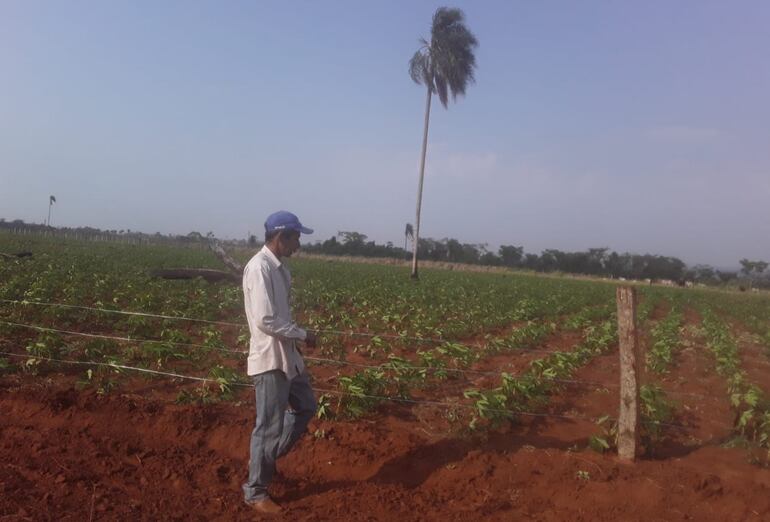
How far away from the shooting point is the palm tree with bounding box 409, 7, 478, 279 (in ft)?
92.6

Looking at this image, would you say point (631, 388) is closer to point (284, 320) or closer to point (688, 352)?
point (284, 320)

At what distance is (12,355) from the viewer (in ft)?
22.7

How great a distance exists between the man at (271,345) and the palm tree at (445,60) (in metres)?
24.7

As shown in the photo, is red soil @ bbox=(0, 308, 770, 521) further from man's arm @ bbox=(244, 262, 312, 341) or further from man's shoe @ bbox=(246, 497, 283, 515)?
man's arm @ bbox=(244, 262, 312, 341)

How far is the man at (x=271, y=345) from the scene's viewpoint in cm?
388

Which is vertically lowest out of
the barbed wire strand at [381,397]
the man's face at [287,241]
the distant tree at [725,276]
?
the barbed wire strand at [381,397]

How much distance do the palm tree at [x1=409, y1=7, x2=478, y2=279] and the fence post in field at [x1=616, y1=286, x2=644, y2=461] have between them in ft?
78.2

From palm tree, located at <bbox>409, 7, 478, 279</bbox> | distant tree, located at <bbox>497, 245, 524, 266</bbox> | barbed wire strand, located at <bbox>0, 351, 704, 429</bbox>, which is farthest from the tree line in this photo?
barbed wire strand, located at <bbox>0, 351, 704, 429</bbox>

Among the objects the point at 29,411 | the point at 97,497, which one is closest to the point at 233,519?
the point at 97,497

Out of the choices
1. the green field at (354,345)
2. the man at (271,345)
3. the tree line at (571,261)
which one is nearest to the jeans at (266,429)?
the man at (271,345)

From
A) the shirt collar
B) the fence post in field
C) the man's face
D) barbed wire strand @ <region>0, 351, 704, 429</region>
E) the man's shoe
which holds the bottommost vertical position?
the man's shoe

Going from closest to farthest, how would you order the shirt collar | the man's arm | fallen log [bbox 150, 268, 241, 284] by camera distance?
1. the man's arm
2. the shirt collar
3. fallen log [bbox 150, 268, 241, 284]

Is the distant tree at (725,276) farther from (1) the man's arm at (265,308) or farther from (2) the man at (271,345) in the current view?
(1) the man's arm at (265,308)

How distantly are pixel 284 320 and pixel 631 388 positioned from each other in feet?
9.08
